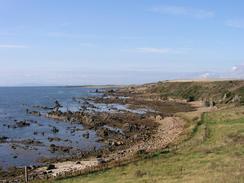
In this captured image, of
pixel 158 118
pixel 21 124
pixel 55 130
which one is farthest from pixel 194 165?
pixel 21 124

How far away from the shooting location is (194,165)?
33.3m

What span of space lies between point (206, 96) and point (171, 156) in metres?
83.5

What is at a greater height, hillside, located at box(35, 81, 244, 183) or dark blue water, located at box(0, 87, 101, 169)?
hillside, located at box(35, 81, 244, 183)

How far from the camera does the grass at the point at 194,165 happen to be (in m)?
29.2

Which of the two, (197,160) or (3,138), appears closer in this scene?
(197,160)

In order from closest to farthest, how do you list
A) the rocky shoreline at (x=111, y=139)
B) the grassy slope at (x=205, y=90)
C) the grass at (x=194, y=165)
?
the grass at (x=194, y=165), the rocky shoreline at (x=111, y=139), the grassy slope at (x=205, y=90)

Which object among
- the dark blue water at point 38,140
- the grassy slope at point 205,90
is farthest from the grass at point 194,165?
the grassy slope at point 205,90

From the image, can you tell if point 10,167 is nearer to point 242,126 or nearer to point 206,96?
point 242,126

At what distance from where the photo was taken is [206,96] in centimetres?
12000

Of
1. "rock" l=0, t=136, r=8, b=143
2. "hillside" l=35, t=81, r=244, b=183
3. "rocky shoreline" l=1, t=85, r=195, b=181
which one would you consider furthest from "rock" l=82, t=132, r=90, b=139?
"hillside" l=35, t=81, r=244, b=183

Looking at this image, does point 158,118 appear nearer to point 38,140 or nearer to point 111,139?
point 111,139

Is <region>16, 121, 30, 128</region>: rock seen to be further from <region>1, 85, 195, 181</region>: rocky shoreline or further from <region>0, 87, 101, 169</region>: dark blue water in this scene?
<region>0, 87, 101, 169</region>: dark blue water

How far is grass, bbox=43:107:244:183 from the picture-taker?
95.8ft

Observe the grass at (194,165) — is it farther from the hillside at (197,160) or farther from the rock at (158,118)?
the rock at (158,118)
